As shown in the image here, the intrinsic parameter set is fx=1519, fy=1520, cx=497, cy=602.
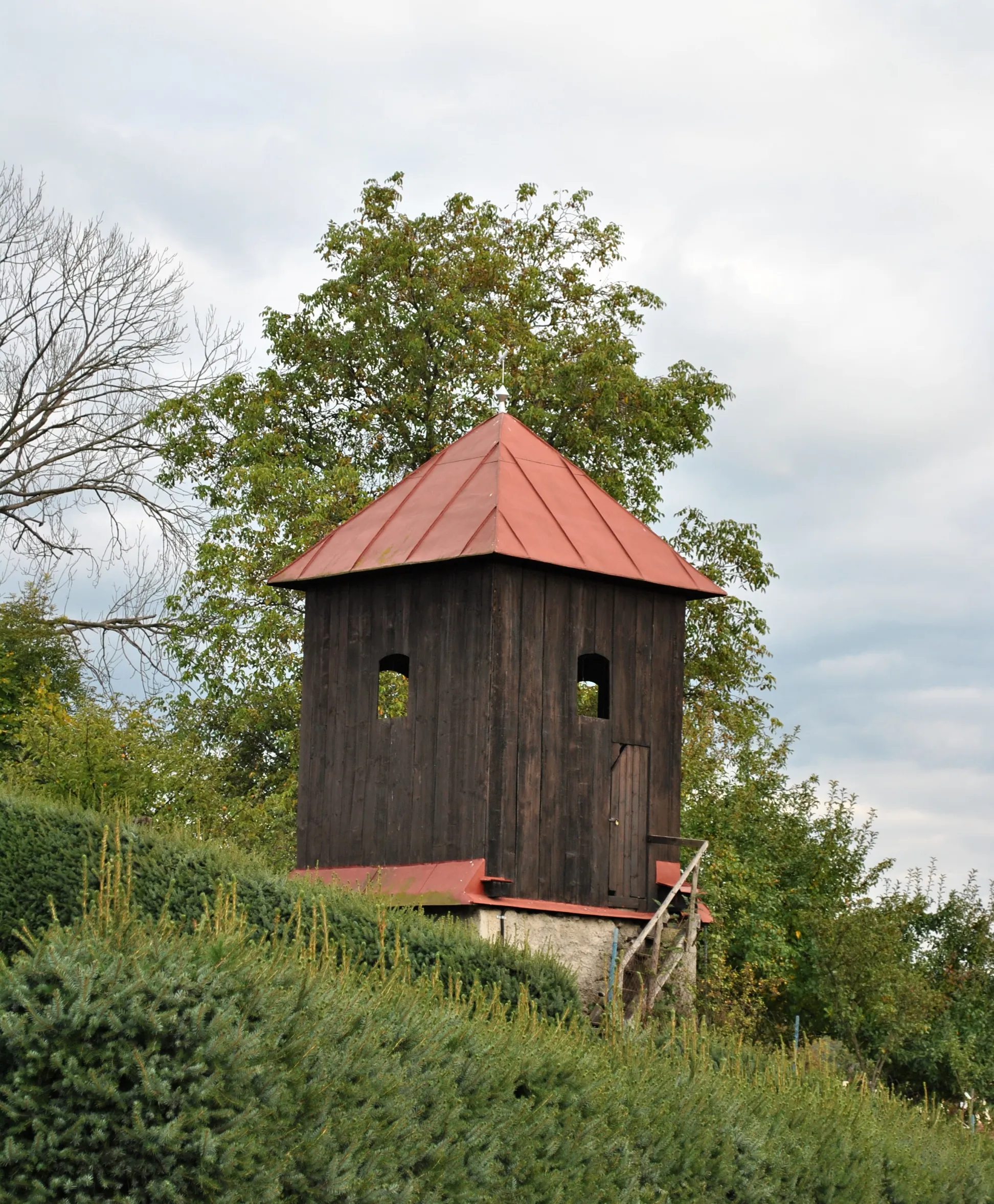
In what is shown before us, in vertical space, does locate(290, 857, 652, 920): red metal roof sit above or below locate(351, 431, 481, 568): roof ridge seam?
below

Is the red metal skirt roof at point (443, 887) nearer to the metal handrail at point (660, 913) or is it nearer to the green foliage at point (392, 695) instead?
the metal handrail at point (660, 913)

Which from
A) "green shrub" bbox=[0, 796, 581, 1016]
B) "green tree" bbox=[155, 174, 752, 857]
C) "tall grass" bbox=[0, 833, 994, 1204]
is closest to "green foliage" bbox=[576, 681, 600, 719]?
"green tree" bbox=[155, 174, 752, 857]

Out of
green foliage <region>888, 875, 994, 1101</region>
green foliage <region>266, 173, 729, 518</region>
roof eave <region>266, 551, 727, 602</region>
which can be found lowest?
green foliage <region>888, 875, 994, 1101</region>

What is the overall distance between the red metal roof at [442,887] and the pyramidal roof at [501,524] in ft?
10.3

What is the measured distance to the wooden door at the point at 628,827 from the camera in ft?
51.9

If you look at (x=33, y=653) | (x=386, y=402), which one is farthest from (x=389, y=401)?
(x=33, y=653)

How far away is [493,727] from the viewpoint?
592 inches

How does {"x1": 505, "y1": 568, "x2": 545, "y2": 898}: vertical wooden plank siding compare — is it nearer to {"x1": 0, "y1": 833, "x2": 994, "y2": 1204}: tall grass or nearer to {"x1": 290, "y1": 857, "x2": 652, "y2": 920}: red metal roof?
{"x1": 290, "y1": 857, "x2": 652, "y2": 920}: red metal roof

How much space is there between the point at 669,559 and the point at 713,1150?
29.7ft

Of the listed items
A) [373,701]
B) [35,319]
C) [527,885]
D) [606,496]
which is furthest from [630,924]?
[35,319]

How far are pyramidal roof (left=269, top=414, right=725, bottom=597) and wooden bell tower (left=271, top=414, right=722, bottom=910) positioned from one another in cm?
3

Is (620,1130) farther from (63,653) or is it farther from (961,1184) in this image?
(63,653)

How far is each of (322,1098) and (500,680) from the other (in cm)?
902

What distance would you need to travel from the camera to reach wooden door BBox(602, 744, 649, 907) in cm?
1583
